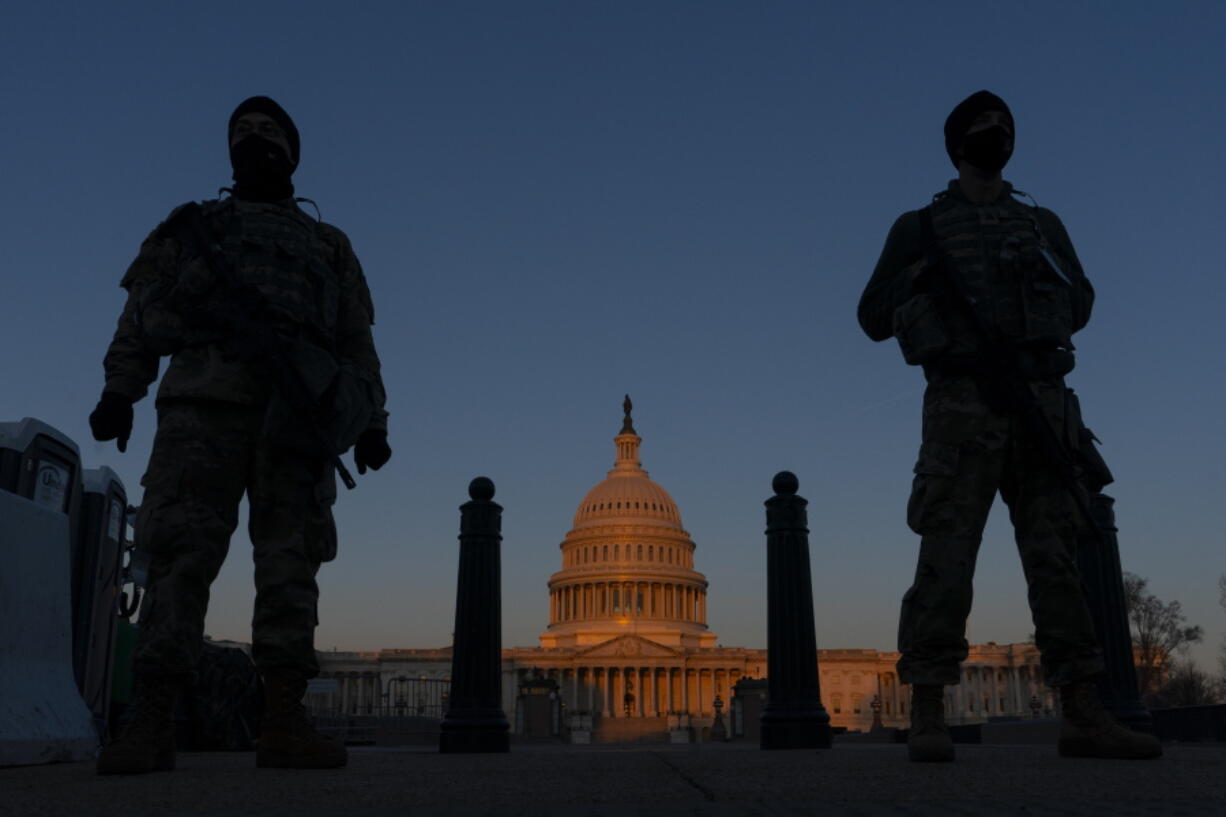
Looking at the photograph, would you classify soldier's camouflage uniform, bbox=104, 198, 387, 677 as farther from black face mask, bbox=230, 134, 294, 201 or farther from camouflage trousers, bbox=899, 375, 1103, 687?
camouflage trousers, bbox=899, 375, 1103, 687

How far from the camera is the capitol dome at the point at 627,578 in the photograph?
Result: 10194 centimetres

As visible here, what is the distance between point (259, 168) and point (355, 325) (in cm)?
94

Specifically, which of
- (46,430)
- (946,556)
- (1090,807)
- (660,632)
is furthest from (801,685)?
(660,632)

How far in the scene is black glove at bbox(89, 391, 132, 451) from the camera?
A: 512 centimetres

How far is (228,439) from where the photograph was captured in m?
5.13

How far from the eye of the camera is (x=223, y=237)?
17.8 ft

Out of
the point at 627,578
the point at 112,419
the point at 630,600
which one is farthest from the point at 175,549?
the point at 630,600

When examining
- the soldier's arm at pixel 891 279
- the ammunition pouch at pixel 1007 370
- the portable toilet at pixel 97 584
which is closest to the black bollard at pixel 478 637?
the portable toilet at pixel 97 584

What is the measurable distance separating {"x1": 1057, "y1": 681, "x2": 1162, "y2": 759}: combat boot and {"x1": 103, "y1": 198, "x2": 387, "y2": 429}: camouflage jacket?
365 centimetres

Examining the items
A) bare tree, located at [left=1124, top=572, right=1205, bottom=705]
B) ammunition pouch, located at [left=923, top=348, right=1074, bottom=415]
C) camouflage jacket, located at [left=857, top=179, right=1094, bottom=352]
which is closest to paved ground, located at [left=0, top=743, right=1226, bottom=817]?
ammunition pouch, located at [left=923, top=348, right=1074, bottom=415]

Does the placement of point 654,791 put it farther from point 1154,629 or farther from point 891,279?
point 1154,629

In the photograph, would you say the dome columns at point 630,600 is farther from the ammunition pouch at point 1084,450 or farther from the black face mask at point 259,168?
the black face mask at point 259,168

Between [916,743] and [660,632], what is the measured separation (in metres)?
97.3

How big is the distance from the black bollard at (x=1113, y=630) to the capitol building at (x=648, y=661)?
72.7m
